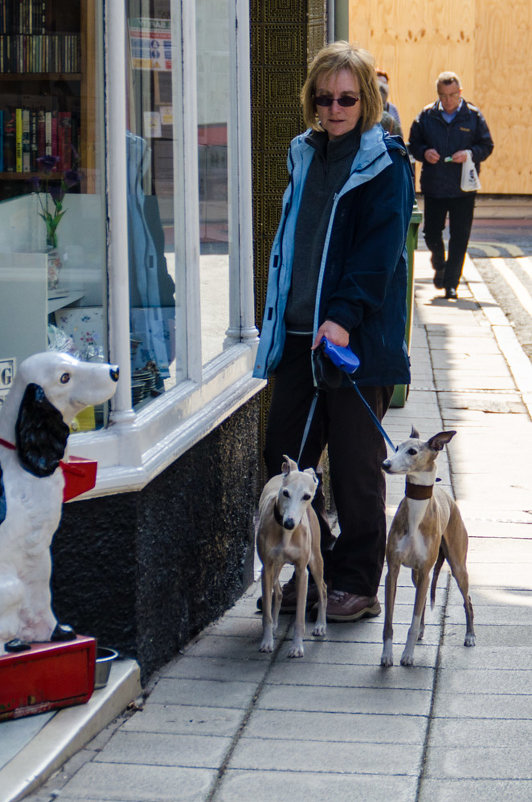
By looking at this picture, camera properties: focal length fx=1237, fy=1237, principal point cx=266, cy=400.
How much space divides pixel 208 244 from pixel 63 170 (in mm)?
901

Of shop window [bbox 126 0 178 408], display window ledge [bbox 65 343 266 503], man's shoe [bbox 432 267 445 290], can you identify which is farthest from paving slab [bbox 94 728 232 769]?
man's shoe [bbox 432 267 445 290]

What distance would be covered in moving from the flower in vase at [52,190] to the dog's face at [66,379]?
91 cm

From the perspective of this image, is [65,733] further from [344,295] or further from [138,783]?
[344,295]

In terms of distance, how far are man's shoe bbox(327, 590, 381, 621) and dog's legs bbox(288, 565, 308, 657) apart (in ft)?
1.01

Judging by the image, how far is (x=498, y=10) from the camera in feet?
69.1

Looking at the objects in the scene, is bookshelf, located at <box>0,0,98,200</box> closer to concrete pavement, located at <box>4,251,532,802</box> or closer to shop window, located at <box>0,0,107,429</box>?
shop window, located at <box>0,0,107,429</box>

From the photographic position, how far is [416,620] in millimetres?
4211

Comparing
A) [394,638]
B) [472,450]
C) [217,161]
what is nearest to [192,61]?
[217,161]

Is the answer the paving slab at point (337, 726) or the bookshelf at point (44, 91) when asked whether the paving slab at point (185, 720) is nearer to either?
the paving slab at point (337, 726)

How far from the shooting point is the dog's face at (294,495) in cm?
414

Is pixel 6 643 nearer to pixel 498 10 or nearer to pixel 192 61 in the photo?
pixel 192 61

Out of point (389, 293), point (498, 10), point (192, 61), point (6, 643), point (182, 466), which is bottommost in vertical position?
point (6, 643)

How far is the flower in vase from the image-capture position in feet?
13.1

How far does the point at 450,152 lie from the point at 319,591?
870 centimetres
